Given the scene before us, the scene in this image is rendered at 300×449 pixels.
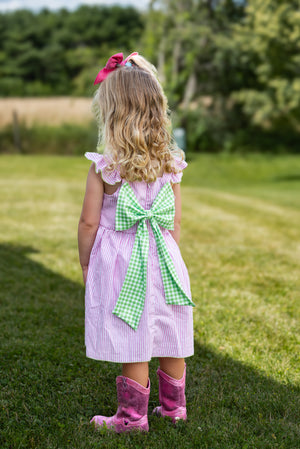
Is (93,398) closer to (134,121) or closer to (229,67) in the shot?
(134,121)

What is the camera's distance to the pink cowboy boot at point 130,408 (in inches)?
91.6

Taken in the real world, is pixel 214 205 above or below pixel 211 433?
below

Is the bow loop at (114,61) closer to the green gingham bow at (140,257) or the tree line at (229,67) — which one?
the green gingham bow at (140,257)

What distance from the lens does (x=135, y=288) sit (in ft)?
7.54

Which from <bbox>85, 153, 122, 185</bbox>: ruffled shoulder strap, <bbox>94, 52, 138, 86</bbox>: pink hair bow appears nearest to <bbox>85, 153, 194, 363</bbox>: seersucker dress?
<bbox>85, 153, 122, 185</bbox>: ruffled shoulder strap

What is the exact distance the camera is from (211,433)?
2.40 metres

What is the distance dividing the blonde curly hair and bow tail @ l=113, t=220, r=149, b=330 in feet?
1.09

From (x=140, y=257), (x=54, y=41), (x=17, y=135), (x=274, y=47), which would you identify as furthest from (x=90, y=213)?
(x=54, y=41)

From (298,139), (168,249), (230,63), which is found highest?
(230,63)

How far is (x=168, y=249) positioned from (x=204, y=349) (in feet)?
4.28

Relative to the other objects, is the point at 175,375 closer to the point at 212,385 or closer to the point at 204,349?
the point at 212,385

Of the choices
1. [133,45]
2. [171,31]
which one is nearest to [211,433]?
[171,31]

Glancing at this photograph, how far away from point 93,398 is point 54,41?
63487 millimetres

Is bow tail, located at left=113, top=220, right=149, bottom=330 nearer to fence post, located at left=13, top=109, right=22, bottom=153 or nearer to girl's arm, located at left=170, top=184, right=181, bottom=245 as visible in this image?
girl's arm, located at left=170, top=184, right=181, bottom=245
